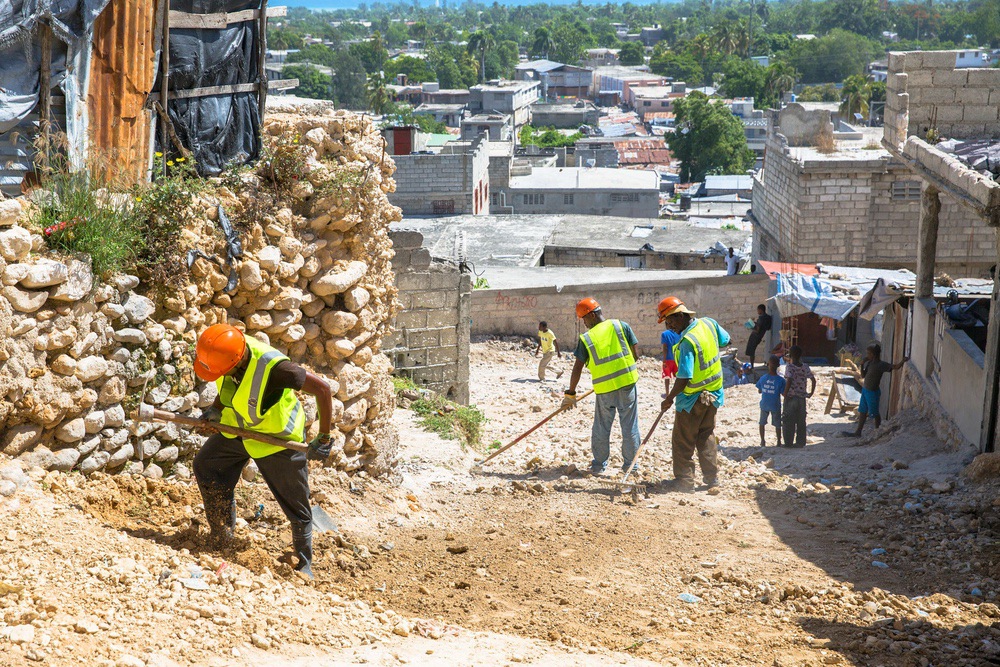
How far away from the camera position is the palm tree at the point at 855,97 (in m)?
62.6

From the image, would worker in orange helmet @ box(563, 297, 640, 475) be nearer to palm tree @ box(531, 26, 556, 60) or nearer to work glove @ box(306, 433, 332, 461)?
work glove @ box(306, 433, 332, 461)

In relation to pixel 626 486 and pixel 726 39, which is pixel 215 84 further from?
pixel 726 39

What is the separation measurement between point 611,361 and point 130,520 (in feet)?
13.6

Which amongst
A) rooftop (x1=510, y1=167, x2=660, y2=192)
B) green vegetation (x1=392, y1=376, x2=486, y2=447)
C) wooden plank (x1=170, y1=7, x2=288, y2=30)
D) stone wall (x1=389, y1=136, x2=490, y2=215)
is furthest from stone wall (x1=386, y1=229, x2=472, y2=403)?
rooftop (x1=510, y1=167, x2=660, y2=192)

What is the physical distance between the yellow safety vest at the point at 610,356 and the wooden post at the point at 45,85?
415 cm

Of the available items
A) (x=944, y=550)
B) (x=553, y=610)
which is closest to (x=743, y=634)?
(x=553, y=610)

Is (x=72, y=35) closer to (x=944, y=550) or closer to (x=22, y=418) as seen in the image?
(x=22, y=418)

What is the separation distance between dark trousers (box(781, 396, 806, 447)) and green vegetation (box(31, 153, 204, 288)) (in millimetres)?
7045

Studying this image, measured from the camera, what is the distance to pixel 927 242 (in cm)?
1148

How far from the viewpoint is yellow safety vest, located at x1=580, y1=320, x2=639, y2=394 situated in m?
8.10

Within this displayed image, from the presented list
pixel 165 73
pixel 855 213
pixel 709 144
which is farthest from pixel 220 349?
pixel 709 144

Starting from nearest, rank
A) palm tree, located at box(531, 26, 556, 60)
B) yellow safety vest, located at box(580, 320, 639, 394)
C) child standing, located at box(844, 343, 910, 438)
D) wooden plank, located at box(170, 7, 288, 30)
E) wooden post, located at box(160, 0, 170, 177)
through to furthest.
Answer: wooden post, located at box(160, 0, 170, 177), wooden plank, located at box(170, 7, 288, 30), yellow safety vest, located at box(580, 320, 639, 394), child standing, located at box(844, 343, 910, 438), palm tree, located at box(531, 26, 556, 60)

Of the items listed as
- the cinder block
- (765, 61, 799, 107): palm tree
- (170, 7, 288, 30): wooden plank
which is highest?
(765, 61, 799, 107): palm tree

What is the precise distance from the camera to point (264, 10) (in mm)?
7277
